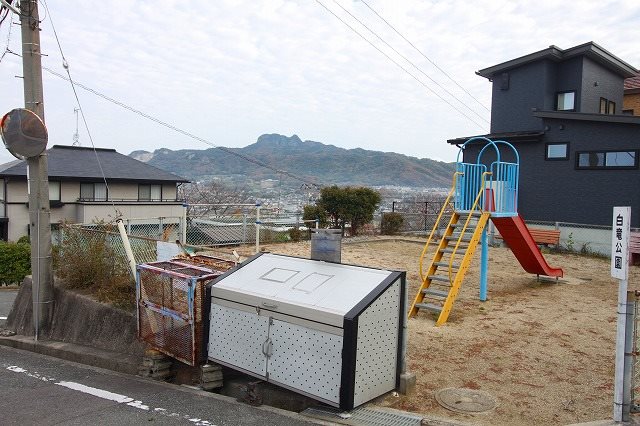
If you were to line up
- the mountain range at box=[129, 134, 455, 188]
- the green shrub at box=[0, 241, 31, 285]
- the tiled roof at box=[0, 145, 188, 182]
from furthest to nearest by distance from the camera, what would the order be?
the mountain range at box=[129, 134, 455, 188], the tiled roof at box=[0, 145, 188, 182], the green shrub at box=[0, 241, 31, 285]

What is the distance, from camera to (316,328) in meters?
4.23

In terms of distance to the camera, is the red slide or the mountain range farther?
the mountain range

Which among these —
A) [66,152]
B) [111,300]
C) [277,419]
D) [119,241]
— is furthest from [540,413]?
[66,152]

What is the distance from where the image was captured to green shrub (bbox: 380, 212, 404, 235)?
18906 millimetres

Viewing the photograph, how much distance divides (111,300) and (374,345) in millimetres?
4324

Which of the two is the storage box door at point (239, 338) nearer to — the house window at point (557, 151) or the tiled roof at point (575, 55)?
the house window at point (557, 151)

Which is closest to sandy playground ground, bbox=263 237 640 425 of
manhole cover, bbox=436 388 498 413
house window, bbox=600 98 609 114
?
manhole cover, bbox=436 388 498 413

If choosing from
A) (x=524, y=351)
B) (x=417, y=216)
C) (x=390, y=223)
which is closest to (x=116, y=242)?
(x=524, y=351)

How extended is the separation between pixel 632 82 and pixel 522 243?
17.4 metres

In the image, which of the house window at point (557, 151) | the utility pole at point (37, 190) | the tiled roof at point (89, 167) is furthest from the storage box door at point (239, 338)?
the tiled roof at point (89, 167)

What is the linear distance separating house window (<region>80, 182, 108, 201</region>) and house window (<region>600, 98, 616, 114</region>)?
2310 cm

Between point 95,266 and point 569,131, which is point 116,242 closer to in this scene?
point 95,266

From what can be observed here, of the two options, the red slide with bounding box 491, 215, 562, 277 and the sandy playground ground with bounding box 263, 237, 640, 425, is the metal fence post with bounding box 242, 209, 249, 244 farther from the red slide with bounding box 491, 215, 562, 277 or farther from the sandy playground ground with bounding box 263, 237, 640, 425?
the red slide with bounding box 491, 215, 562, 277

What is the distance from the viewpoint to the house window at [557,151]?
1691 cm
